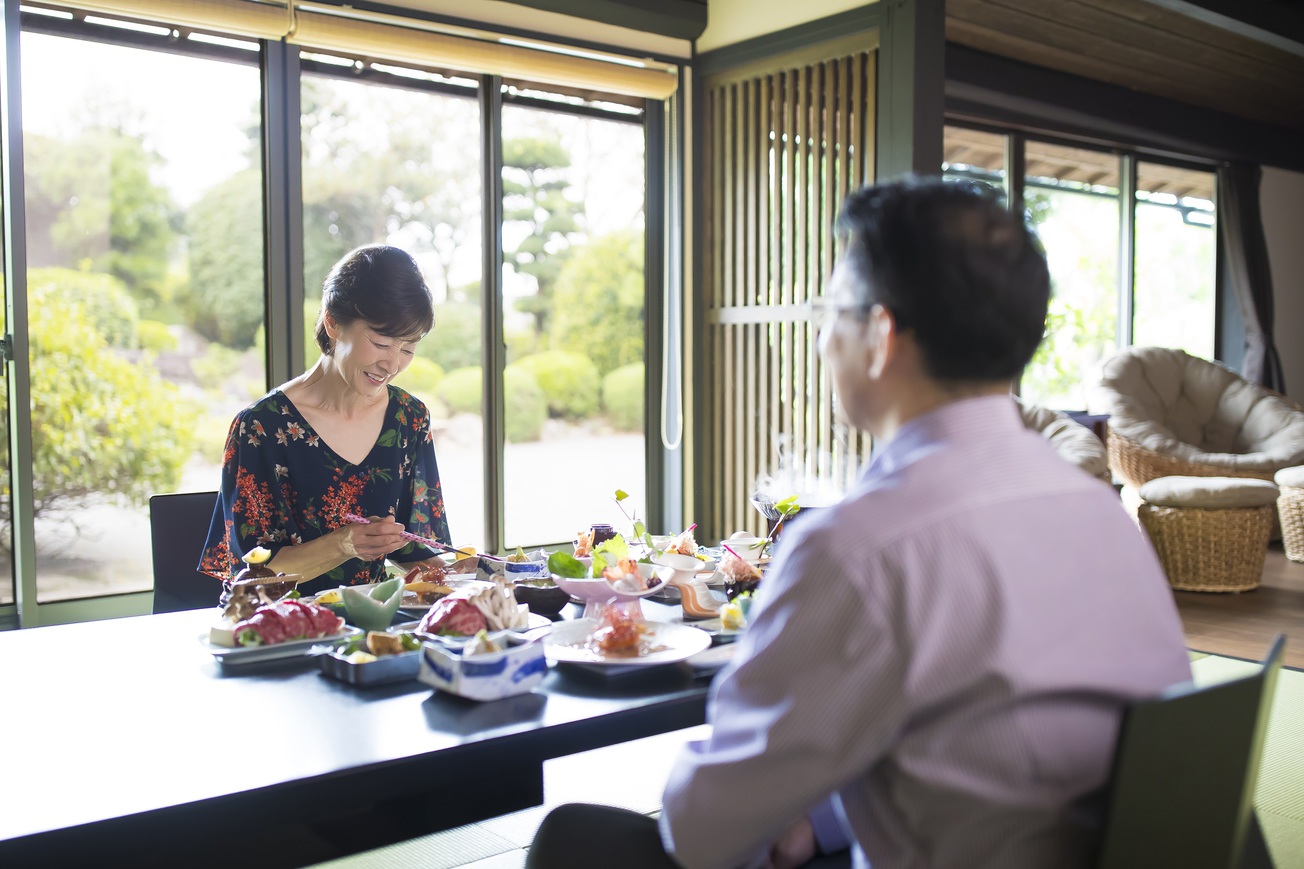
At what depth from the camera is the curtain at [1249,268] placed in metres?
7.45

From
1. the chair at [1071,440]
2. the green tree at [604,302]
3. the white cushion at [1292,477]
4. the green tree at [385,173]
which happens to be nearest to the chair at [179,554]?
the green tree at [385,173]

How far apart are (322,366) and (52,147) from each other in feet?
5.88

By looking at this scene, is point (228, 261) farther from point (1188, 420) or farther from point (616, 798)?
point (1188, 420)

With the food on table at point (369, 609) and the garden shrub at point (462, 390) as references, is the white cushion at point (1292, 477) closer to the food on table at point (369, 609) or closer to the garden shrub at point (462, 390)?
the garden shrub at point (462, 390)


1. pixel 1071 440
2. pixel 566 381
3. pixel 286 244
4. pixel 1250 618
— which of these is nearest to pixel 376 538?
pixel 286 244

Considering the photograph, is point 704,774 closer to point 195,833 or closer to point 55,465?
point 195,833

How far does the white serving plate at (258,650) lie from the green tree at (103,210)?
2484 millimetres

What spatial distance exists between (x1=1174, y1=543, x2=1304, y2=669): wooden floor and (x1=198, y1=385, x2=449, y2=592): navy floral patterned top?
120 inches

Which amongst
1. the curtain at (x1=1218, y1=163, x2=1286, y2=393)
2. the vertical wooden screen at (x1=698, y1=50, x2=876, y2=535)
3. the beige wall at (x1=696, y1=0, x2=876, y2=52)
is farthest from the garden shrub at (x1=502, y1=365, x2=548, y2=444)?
the curtain at (x1=1218, y1=163, x2=1286, y2=393)

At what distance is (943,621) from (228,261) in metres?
3.49

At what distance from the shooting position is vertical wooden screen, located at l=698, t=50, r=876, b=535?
14.3 feet

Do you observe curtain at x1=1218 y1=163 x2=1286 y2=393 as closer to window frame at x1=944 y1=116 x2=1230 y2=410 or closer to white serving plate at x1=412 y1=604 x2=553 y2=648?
window frame at x1=944 y1=116 x2=1230 y2=410

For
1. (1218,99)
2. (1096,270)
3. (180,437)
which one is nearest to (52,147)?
(180,437)

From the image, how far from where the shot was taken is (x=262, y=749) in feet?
3.88
